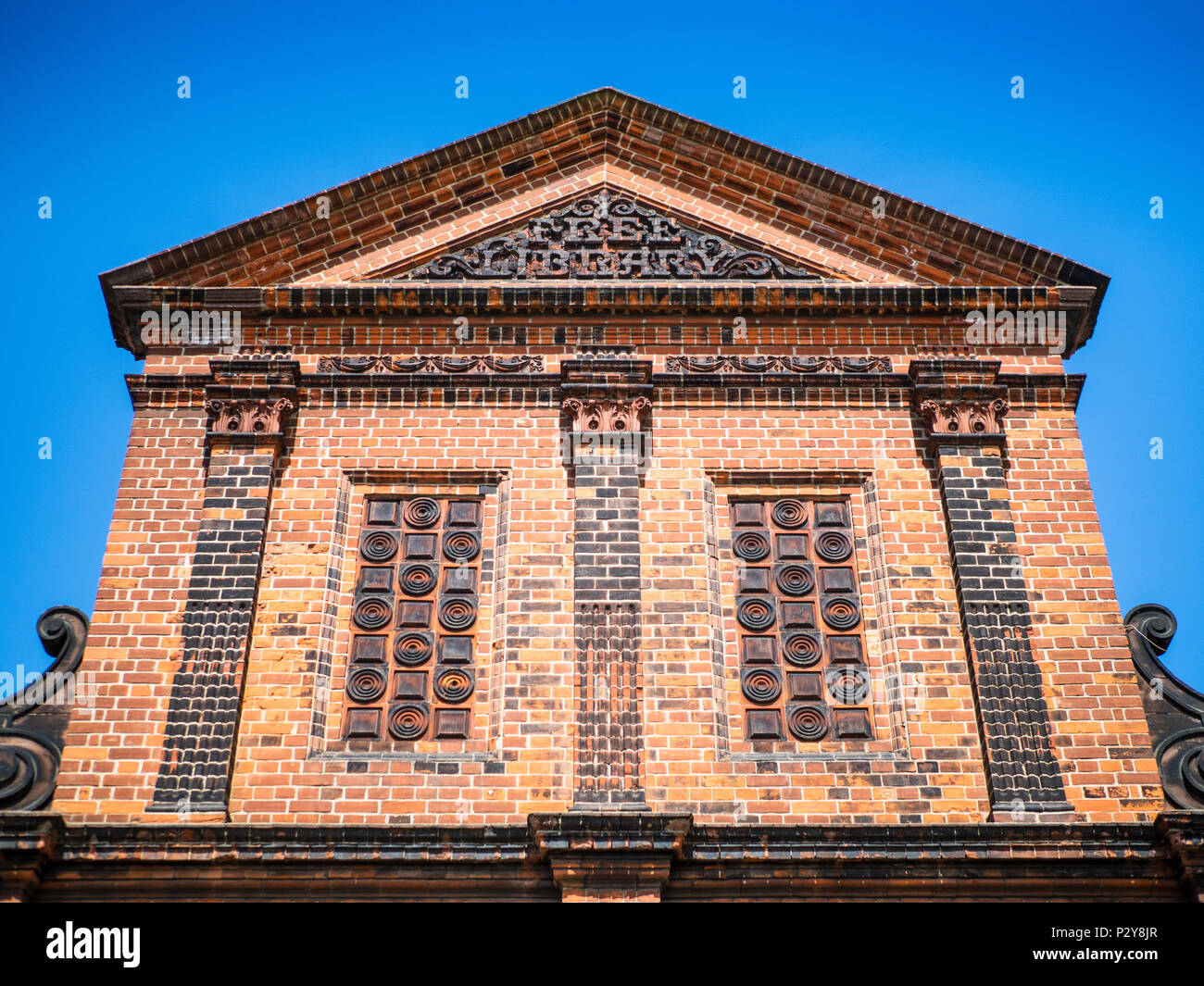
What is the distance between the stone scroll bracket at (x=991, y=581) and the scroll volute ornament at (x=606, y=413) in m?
2.65

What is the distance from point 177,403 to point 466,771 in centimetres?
467

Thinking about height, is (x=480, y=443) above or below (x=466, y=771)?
above

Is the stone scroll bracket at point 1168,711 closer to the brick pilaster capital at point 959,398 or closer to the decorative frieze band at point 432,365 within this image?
the brick pilaster capital at point 959,398

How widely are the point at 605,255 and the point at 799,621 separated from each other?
4461mm

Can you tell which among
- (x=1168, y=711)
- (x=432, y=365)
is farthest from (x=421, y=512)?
(x=1168, y=711)

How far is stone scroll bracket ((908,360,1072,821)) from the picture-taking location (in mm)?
11766

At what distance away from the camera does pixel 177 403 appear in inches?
545

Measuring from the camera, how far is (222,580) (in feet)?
41.5

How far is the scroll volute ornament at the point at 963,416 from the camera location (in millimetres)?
13648

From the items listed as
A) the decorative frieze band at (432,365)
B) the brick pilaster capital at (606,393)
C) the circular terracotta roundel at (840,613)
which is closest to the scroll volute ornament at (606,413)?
the brick pilaster capital at (606,393)

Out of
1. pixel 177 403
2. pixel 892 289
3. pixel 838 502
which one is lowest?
pixel 838 502

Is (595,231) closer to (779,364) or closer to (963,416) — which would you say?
(779,364)
